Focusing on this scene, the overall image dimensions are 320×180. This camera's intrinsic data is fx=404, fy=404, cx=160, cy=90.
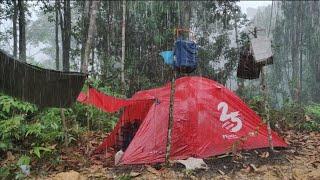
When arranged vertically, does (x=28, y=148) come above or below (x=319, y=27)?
below

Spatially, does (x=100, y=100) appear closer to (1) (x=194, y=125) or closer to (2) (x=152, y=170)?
(2) (x=152, y=170)

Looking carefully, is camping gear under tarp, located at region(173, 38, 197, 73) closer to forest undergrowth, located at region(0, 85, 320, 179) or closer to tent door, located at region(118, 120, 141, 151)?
forest undergrowth, located at region(0, 85, 320, 179)

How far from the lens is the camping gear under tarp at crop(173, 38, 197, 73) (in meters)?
7.09

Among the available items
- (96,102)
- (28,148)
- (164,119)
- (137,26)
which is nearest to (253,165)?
(164,119)

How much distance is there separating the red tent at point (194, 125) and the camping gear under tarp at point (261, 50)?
1.00 meters

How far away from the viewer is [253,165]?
7.30m

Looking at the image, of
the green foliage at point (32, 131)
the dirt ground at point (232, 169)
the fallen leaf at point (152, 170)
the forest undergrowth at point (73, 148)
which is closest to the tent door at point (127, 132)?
the forest undergrowth at point (73, 148)

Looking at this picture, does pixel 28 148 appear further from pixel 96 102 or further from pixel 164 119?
pixel 164 119

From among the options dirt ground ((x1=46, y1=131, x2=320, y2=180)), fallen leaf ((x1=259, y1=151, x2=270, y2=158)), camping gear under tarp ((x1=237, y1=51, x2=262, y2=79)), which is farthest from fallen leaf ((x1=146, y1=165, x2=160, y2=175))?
camping gear under tarp ((x1=237, y1=51, x2=262, y2=79))

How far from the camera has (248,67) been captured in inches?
339

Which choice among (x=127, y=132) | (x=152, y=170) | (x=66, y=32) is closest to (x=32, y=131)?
(x=127, y=132)

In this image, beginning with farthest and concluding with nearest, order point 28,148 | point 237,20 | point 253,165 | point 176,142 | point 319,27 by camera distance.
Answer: point 319,27
point 237,20
point 28,148
point 176,142
point 253,165

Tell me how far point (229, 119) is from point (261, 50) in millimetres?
1519

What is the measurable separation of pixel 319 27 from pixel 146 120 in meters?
21.7
